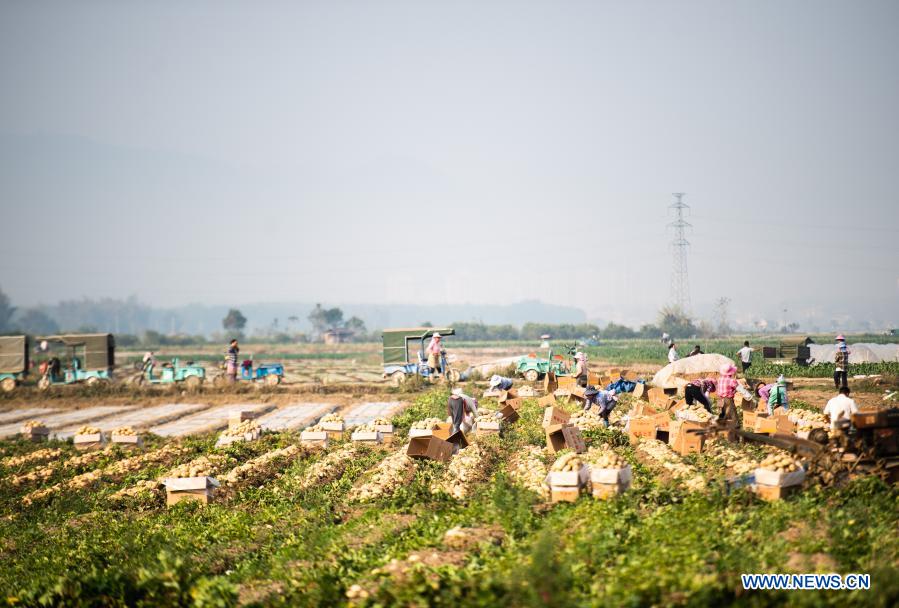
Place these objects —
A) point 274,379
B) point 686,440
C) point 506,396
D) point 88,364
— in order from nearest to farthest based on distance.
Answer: point 686,440 < point 506,396 < point 274,379 < point 88,364

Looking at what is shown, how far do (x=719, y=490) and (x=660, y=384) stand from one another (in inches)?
613

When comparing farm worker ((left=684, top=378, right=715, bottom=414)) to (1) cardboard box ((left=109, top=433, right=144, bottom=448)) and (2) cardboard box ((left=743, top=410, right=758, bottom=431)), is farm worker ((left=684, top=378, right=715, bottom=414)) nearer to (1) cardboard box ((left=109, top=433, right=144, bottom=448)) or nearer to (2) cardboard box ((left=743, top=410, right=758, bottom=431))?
(2) cardboard box ((left=743, top=410, right=758, bottom=431))

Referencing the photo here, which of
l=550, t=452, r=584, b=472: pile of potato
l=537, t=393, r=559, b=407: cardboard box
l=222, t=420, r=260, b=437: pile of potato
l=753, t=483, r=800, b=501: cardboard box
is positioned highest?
l=550, t=452, r=584, b=472: pile of potato

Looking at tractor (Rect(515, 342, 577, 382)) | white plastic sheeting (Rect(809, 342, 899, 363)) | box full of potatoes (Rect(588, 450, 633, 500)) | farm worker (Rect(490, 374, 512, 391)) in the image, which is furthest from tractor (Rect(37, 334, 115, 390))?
white plastic sheeting (Rect(809, 342, 899, 363))

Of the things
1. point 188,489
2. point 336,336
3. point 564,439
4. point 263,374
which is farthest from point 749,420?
point 336,336

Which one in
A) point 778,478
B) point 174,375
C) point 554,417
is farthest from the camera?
point 174,375

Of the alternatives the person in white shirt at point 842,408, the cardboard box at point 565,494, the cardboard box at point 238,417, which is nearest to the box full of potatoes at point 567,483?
the cardboard box at point 565,494

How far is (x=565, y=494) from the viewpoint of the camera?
10.6 metres

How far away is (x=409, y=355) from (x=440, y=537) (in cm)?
2375

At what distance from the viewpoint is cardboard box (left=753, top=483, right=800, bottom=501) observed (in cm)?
983

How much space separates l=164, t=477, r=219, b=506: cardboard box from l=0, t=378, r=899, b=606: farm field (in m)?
0.22

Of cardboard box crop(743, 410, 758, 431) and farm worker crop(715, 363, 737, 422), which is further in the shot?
farm worker crop(715, 363, 737, 422)

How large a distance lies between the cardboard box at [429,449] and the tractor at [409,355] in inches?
675

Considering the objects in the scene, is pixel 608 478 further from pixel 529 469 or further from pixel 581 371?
A: pixel 581 371
